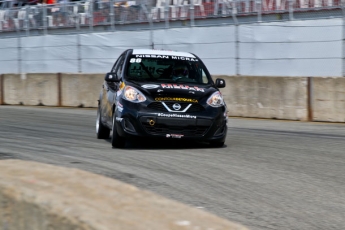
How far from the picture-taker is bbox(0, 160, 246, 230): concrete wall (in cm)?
315

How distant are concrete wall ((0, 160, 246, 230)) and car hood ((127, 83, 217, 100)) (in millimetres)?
6154

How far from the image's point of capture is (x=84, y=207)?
3.35 meters

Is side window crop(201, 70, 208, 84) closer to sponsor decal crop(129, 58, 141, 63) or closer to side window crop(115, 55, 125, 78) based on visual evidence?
sponsor decal crop(129, 58, 141, 63)

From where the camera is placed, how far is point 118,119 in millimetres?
10523

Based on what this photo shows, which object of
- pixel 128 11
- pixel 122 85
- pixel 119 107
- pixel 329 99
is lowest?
pixel 329 99

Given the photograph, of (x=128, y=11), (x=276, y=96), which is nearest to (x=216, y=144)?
(x=276, y=96)

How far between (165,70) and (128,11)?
44.4ft

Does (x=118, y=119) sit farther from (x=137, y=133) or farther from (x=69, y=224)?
(x=69, y=224)

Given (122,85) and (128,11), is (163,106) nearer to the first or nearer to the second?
(122,85)

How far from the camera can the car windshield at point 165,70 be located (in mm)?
11297

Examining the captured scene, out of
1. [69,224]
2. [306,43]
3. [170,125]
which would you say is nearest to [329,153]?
[170,125]

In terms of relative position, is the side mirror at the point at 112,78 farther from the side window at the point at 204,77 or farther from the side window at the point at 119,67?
the side window at the point at 204,77

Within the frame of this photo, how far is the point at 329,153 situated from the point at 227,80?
8.03m

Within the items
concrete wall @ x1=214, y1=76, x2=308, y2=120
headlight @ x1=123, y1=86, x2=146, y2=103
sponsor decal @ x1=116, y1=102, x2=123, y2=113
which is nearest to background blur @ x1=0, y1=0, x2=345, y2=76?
concrete wall @ x1=214, y1=76, x2=308, y2=120
